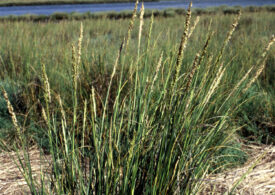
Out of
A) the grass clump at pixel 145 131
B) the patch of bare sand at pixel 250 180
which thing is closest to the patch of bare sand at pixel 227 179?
the patch of bare sand at pixel 250 180

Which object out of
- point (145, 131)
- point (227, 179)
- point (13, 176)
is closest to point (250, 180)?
point (227, 179)

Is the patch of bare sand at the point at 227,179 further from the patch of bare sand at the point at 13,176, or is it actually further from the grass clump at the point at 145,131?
the grass clump at the point at 145,131

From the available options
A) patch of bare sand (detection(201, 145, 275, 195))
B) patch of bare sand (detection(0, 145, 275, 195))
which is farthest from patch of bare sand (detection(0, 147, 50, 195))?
patch of bare sand (detection(201, 145, 275, 195))

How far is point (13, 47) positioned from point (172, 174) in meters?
4.07

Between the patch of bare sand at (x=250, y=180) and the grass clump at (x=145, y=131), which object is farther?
the patch of bare sand at (x=250, y=180)

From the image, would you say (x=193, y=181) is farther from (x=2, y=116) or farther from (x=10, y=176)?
(x=2, y=116)

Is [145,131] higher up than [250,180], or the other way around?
[145,131]

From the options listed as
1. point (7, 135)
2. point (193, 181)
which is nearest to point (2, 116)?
point (7, 135)

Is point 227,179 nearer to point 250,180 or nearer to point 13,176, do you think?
point 250,180

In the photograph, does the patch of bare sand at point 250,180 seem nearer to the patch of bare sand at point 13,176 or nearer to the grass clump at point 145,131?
the grass clump at point 145,131

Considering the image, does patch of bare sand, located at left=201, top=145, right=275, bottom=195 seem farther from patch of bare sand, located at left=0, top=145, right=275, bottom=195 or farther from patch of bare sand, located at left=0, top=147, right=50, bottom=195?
patch of bare sand, located at left=0, top=147, right=50, bottom=195

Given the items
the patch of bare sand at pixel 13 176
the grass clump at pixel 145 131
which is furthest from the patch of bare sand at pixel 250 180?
the patch of bare sand at pixel 13 176

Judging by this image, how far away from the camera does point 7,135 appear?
234cm

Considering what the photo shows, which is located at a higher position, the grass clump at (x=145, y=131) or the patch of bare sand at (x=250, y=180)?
the grass clump at (x=145, y=131)
